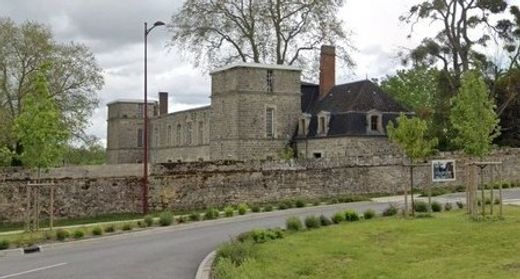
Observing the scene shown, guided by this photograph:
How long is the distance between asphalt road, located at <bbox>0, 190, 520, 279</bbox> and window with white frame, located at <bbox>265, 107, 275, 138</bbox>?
2471 centimetres

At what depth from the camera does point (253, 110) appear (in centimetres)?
4944

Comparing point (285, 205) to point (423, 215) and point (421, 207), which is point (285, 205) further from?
point (423, 215)

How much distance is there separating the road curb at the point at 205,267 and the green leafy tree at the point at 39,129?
30.1 feet

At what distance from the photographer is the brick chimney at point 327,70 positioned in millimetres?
53688

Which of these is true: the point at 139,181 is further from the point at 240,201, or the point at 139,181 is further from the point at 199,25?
the point at 199,25

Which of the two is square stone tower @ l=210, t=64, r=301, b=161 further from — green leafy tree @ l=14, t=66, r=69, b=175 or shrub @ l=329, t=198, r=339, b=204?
green leafy tree @ l=14, t=66, r=69, b=175

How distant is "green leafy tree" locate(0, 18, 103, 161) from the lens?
48188 millimetres

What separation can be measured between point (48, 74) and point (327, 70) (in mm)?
21231

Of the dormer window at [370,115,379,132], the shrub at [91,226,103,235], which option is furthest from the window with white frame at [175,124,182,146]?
the shrub at [91,226,103,235]

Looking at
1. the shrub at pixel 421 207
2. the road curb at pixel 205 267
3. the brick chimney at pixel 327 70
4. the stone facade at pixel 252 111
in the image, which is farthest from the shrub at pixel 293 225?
the brick chimney at pixel 327 70

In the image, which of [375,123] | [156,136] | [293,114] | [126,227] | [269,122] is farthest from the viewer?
[156,136]

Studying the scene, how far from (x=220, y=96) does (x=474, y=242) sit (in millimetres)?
36477

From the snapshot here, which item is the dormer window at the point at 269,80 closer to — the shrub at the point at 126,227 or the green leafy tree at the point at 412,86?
the green leafy tree at the point at 412,86

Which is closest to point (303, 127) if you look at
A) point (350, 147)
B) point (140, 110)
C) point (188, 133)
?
point (350, 147)
